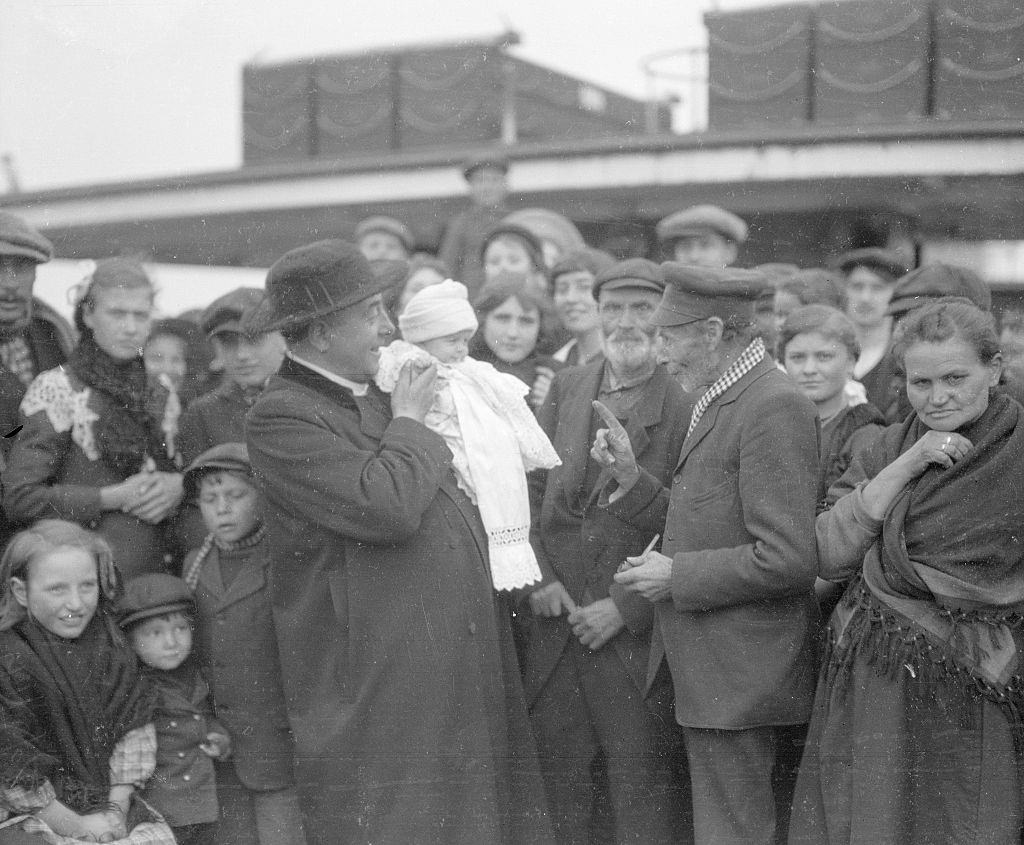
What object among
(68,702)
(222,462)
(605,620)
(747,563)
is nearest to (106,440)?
(222,462)

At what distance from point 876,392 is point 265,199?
192 inches

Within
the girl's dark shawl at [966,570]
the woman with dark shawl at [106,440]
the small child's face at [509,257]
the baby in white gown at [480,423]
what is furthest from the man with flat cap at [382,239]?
the girl's dark shawl at [966,570]

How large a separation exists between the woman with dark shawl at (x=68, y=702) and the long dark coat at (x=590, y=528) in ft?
4.28

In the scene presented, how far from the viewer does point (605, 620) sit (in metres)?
3.63

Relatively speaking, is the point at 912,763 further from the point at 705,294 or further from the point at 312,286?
the point at 312,286

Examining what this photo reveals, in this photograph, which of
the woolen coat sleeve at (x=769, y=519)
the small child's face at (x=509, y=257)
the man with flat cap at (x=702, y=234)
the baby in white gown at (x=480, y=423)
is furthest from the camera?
the man with flat cap at (x=702, y=234)

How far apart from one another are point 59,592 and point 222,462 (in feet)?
2.16

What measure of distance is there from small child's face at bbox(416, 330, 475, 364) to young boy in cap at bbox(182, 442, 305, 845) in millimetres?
768

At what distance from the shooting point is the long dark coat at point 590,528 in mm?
3646

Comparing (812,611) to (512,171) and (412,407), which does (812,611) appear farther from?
(512,171)

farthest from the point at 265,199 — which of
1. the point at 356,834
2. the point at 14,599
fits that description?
the point at 356,834

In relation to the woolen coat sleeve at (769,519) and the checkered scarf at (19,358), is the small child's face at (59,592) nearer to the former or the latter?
the checkered scarf at (19,358)

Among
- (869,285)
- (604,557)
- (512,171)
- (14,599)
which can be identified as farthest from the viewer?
(512,171)

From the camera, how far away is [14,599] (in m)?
3.46
